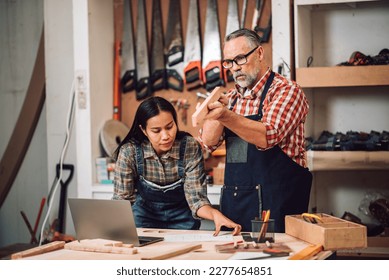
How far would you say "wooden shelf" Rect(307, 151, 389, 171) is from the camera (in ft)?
12.2

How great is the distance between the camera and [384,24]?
4.07 meters

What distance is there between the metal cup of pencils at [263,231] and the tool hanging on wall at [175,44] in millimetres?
2099

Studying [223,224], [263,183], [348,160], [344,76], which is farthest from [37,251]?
[344,76]

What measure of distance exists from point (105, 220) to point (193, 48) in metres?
2.10

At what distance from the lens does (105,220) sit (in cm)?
247

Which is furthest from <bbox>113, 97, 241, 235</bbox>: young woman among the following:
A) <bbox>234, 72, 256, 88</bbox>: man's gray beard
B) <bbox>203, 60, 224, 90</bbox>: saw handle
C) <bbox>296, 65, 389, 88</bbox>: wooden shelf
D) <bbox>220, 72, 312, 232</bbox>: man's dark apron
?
<bbox>203, 60, 224, 90</bbox>: saw handle

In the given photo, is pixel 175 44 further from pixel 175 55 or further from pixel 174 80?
pixel 174 80

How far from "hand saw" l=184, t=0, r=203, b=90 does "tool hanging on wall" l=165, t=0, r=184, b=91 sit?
5 cm

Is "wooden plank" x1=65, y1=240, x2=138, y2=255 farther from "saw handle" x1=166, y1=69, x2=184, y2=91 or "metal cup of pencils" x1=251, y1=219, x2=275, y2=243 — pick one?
"saw handle" x1=166, y1=69, x2=184, y2=91

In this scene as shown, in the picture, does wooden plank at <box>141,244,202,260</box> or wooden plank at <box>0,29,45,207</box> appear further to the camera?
wooden plank at <box>0,29,45,207</box>

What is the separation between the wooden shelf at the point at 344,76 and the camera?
146 inches

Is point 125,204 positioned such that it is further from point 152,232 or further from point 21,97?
point 21,97

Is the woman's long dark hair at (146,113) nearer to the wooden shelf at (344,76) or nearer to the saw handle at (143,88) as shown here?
the wooden shelf at (344,76)

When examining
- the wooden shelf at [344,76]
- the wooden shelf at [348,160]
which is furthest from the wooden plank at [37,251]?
the wooden shelf at [344,76]
